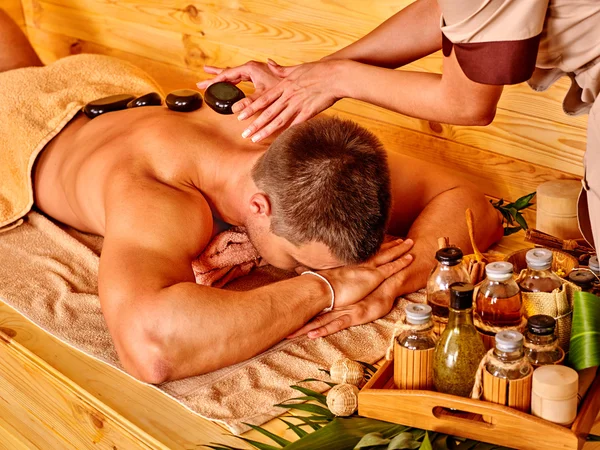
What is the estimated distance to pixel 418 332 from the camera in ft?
4.74

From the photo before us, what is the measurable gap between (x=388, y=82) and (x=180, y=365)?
2.42ft

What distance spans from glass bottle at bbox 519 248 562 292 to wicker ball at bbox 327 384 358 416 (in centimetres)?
36

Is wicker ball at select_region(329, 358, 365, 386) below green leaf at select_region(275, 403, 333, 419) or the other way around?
the other way around

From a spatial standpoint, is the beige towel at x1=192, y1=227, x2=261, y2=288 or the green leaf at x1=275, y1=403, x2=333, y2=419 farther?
the beige towel at x1=192, y1=227, x2=261, y2=288

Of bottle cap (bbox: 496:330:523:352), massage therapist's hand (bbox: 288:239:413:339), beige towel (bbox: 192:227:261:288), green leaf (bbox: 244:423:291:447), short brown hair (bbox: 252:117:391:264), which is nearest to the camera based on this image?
bottle cap (bbox: 496:330:523:352)

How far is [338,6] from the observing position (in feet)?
8.96

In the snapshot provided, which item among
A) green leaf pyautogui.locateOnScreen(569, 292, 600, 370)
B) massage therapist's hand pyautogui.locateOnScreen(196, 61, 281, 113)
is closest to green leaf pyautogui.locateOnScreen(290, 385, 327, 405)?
green leaf pyautogui.locateOnScreen(569, 292, 600, 370)

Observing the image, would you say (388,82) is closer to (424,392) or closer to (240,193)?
(240,193)

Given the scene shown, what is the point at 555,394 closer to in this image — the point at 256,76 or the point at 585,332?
the point at 585,332

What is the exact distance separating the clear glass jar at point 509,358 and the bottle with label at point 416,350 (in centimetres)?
11

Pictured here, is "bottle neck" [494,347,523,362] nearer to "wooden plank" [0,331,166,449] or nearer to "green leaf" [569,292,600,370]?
"green leaf" [569,292,600,370]

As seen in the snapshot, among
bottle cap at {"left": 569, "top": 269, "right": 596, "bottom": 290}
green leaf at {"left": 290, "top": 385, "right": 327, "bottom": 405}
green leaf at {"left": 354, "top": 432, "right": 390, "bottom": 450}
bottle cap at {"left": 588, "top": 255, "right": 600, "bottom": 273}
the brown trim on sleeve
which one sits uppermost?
the brown trim on sleeve

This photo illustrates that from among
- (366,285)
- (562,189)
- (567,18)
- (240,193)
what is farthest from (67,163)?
(567,18)

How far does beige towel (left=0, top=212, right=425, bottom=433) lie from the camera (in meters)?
1.68
